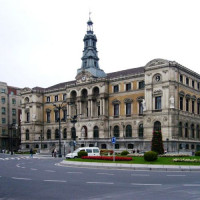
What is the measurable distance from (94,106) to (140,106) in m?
12.8

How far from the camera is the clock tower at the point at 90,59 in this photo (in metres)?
82.6

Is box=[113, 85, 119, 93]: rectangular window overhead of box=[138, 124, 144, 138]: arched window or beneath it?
overhead

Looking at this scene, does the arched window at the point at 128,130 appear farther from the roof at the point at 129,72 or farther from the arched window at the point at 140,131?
the roof at the point at 129,72

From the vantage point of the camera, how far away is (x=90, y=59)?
87.0m

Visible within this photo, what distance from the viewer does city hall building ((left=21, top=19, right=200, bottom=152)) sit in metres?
65.6

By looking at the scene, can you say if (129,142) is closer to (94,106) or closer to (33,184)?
(94,106)

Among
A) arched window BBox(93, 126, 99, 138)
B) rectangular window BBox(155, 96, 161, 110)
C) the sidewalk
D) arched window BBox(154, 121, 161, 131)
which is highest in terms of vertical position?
rectangular window BBox(155, 96, 161, 110)

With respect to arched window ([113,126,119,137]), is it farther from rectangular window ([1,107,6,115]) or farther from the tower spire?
rectangular window ([1,107,6,115])

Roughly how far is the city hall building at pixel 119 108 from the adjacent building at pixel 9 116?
40.6ft

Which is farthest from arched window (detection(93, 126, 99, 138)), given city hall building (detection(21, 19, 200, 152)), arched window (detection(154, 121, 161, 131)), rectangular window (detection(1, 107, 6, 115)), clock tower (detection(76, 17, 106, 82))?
rectangular window (detection(1, 107, 6, 115))

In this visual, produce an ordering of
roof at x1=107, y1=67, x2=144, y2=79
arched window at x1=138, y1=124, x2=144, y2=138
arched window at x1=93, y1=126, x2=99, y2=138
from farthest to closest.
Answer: arched window at x1=93, y1=126, x2=99, y2=138 < roof at x1=107, y1=67, x2=144, y2=79 < arched window at x1=138, y1=124, x2=144, y2=138

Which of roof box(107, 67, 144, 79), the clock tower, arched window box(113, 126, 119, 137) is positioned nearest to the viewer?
arched window box(113, 126, 119, 137)

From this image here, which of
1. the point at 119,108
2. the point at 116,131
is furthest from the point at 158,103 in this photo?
the point at 116,131

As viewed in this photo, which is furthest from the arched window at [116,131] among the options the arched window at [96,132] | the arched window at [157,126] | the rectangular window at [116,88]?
the arched window at [157,126]
